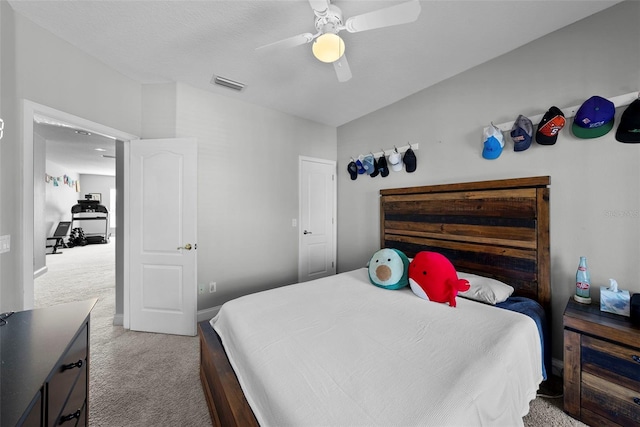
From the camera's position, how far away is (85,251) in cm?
716

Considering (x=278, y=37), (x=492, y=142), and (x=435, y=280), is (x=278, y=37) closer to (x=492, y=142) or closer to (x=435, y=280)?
(x=492, y=142)

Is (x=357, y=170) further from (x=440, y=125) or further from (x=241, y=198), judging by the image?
(x=241, y=198)

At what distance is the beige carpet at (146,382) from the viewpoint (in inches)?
63.4

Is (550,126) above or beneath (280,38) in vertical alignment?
beneath

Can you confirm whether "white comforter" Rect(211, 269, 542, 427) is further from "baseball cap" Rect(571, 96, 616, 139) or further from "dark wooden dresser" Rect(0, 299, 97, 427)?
"baseball cap" Rect(571, 96, 616, 139)

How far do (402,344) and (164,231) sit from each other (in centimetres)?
259

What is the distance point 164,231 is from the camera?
2.71 m

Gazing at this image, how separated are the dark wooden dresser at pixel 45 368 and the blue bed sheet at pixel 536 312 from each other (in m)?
2.49

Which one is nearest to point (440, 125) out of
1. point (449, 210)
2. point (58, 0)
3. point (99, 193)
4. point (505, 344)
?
point (449, 210)

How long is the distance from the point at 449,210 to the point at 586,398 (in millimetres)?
1605

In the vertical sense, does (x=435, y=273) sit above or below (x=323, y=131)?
below

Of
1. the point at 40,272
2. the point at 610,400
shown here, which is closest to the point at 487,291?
the point at 610,400

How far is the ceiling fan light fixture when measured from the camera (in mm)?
1513

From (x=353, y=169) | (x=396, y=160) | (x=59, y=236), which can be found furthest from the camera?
(x=59, y=236)
